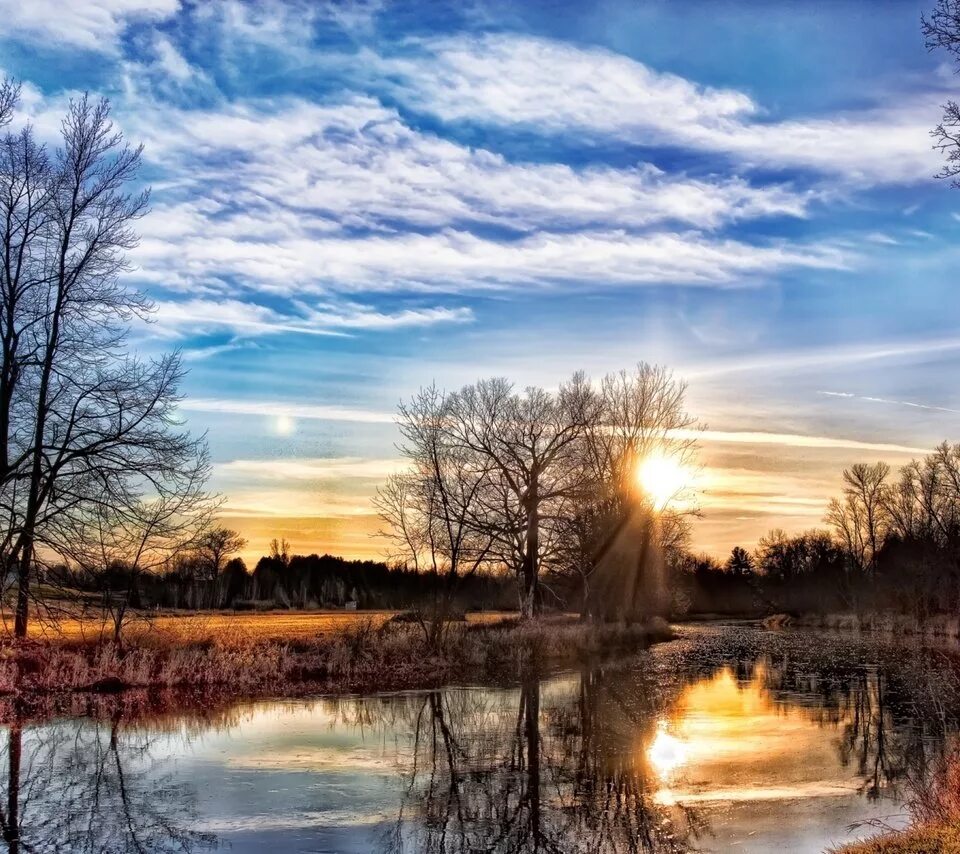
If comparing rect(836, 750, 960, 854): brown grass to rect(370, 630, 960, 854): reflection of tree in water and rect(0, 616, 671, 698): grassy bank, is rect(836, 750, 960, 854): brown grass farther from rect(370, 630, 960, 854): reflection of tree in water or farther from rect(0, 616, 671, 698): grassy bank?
rect(0, 616, 671, 698): grassy bank

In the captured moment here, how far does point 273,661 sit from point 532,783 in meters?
13.4

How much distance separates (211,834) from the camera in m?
10.5

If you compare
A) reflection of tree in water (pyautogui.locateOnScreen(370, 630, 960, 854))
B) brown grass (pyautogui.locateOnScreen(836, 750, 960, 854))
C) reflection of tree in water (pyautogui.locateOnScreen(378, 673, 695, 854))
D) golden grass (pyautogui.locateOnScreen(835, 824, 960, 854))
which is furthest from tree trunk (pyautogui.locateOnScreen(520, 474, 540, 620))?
golden grass (pyautogui.locateOnScreen(835, 824, 960, 854))

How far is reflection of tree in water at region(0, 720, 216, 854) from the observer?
33.2 feet

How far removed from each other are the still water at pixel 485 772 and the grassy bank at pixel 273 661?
2.72 meters

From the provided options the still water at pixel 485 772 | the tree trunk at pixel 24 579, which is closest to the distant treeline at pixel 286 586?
the tree trunk at pixel 24 579

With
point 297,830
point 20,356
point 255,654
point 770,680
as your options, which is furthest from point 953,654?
point 20,356

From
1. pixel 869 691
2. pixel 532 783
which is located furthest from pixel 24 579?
pixel 869 691

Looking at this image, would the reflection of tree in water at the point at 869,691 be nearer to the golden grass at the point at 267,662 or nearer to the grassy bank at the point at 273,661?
the grassy bank at the point at 273,661

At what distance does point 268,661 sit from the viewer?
80.5ft

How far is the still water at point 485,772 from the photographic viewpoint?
1045 cm

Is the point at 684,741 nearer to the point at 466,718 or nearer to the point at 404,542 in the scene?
the point at 466,718

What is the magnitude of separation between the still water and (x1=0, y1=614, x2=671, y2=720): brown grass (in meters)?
2.60

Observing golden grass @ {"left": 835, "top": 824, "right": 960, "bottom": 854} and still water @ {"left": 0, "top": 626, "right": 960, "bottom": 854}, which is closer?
golden grass @ {"left": 835, "top": 824, "right": 960, "bottom": 854}
